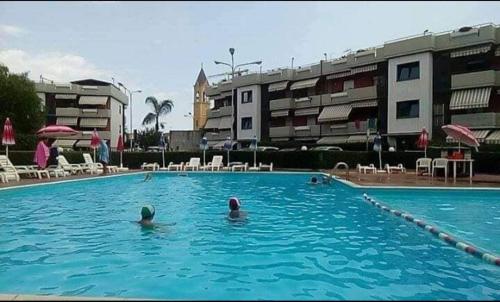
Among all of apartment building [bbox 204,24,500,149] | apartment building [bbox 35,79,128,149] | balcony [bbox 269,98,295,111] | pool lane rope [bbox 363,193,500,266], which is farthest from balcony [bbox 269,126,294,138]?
pool lane rope [bbox 363,193,500,266]

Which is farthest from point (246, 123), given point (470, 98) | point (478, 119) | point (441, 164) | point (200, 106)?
point (441, 164)

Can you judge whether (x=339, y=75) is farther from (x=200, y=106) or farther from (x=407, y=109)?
(x=200, y=106)

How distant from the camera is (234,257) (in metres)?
6.91

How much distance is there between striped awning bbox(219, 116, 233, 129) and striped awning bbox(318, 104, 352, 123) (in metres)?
13.9

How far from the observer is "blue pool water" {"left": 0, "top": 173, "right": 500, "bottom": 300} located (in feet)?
17.8

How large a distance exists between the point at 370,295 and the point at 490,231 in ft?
16.8

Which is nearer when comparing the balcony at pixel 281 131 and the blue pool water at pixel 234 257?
the blue pool water at pixel 234 257

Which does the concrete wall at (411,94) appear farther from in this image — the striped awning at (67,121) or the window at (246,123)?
the striped awning at (67,121)

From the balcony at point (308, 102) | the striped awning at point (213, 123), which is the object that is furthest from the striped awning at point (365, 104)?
the striped awning at point (213, 123)

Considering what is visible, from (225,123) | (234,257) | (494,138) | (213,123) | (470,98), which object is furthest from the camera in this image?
(213,123)

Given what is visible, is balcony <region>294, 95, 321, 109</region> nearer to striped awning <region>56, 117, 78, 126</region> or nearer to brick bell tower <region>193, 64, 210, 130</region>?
striped awning <region>56, 117, 78, 126</region>

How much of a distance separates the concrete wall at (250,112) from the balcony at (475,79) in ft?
75.3

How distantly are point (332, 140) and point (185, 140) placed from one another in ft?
80.5

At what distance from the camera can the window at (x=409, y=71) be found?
3553 cm
